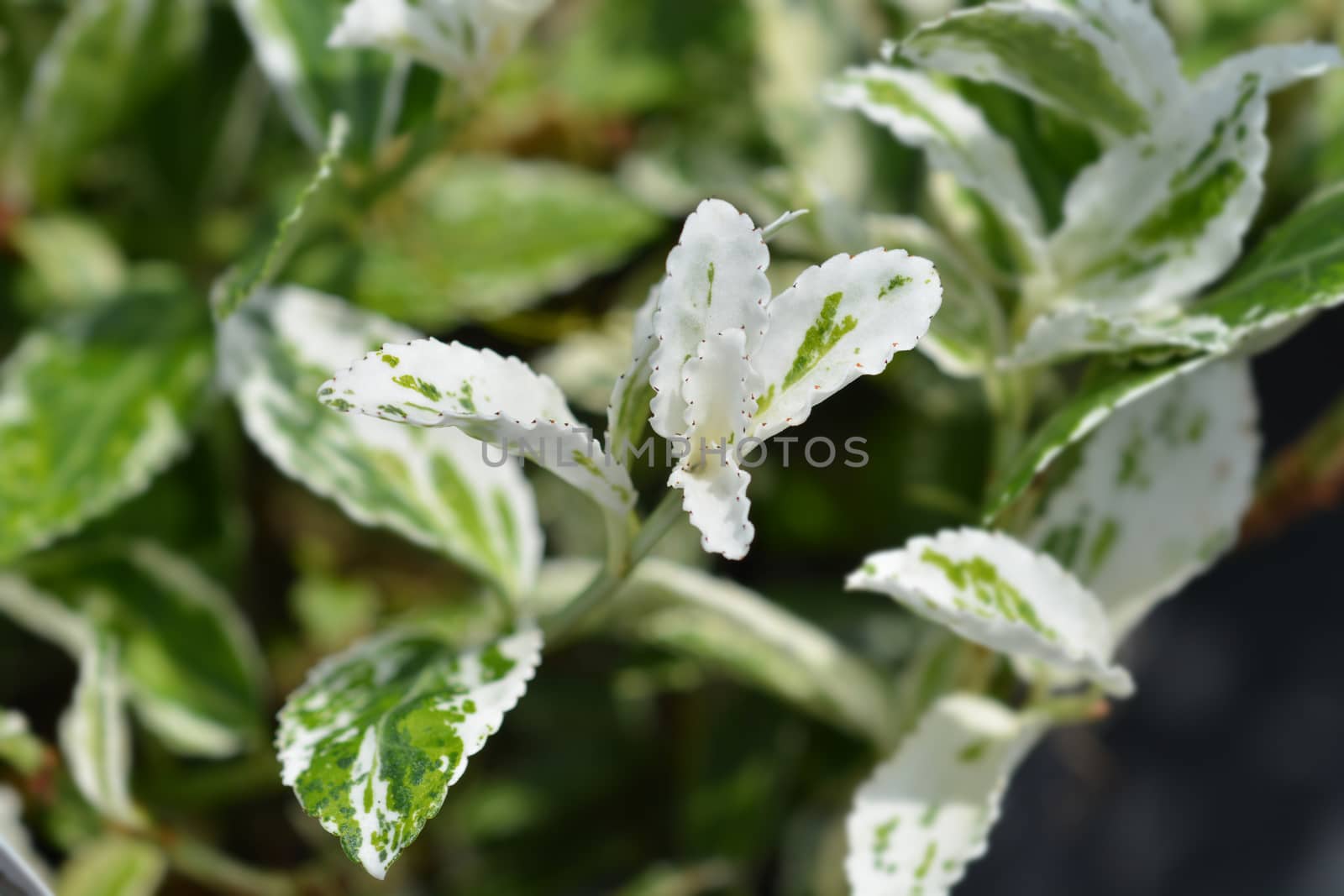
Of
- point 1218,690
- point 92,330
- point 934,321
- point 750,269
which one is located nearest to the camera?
point 750,269

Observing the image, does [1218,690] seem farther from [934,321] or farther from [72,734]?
[72,734]

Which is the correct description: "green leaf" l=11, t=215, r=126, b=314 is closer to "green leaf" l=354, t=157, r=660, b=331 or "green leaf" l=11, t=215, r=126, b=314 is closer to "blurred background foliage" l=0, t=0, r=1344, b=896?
"blurred background foliage" l=0, t=0, r=1344, b=896

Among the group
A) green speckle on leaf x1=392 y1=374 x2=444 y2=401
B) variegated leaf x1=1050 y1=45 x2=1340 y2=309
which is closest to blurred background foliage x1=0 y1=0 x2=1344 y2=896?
variegated leaf x1=1050 y1=45 x2=1340 y2=309

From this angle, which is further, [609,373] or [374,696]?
[609,373]

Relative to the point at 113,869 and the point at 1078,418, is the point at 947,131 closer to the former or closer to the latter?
the point at 1078,418

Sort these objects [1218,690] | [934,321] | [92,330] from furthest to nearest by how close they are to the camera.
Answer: [1218,690], [92,330], [934,321]

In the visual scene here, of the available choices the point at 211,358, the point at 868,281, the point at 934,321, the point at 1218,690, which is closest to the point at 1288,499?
the point at 1218,690
